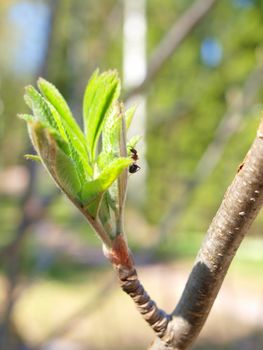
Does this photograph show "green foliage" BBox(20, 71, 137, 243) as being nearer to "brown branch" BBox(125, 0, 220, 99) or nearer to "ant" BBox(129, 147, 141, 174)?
"ant" BBox(129, 147, 141, 174)

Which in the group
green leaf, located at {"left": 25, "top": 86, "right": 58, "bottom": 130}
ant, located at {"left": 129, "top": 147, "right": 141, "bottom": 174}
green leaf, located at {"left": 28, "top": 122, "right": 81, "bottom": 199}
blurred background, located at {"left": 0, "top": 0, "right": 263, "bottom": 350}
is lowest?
blurred background, located at {"left": 0, "top": 0, "right": 263, "bottom": 350}

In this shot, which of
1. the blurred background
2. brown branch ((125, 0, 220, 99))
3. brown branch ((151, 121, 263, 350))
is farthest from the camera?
the blurred background

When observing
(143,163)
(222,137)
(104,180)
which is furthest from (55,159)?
(143,163)

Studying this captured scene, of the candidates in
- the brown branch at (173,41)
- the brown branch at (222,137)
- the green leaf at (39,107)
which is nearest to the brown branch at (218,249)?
the green leaf at (39,107)

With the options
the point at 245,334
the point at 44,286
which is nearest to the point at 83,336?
the point at 245,334

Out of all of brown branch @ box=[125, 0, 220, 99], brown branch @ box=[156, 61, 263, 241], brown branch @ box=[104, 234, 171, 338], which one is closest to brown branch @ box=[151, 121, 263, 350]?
brown branch @ box=[104, 234, 171, 338]

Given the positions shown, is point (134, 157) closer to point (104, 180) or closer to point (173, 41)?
point (104, 180)

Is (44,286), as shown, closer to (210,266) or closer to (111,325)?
(111,325)
